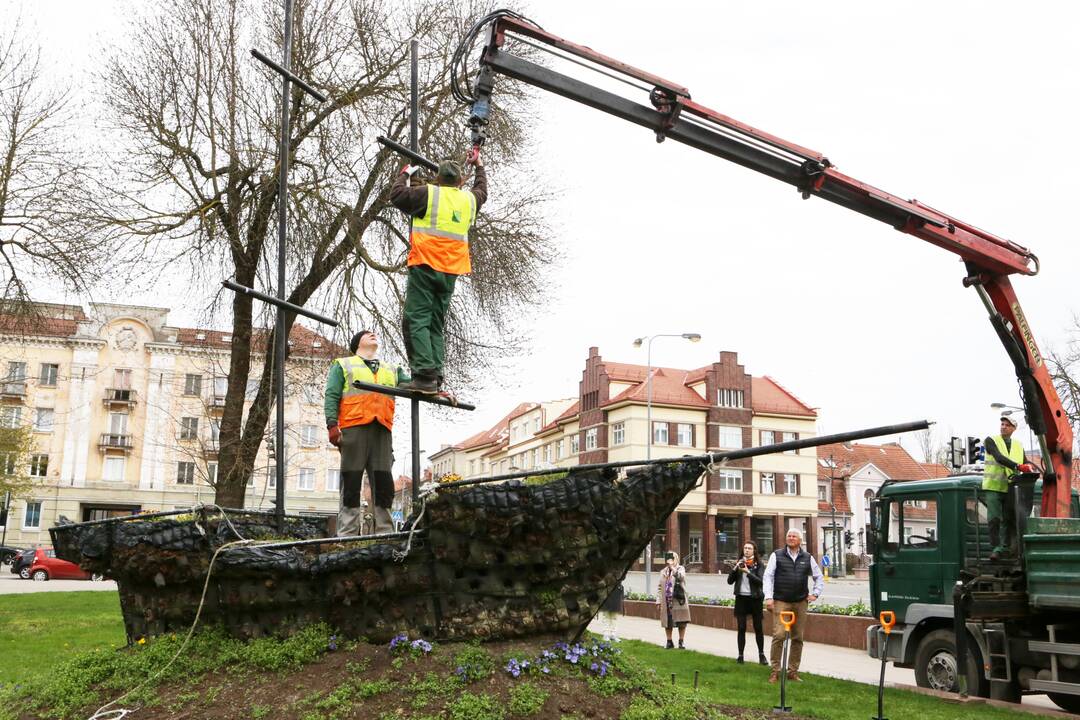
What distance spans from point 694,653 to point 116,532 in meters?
10.1

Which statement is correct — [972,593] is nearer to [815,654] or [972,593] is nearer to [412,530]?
Answer: [815,654]

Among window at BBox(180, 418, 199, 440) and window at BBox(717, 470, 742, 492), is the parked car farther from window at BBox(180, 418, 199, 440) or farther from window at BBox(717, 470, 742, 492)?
window at BBox(717, 470, 742, 492)

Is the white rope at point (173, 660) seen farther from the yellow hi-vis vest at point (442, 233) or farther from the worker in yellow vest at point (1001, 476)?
the worker in yellow vest at point (1001, 476)

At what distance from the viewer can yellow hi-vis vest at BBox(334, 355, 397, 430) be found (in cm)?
705

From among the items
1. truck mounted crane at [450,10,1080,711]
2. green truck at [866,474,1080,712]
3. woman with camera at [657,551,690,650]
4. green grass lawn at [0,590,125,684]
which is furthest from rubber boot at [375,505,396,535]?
woman with camera at [657,551,690,650]

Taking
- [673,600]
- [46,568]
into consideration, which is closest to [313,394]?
[673,600]

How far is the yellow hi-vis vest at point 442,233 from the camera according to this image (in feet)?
20.4

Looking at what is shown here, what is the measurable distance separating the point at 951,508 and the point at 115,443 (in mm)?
48509

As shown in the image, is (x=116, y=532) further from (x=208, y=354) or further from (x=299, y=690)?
(x=208, y=354)

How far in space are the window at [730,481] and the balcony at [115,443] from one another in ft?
111

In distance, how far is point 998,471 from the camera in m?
11.2

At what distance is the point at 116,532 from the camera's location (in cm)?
698

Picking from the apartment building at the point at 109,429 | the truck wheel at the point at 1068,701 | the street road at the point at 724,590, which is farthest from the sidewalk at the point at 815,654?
the apartment building at the point at 109,429

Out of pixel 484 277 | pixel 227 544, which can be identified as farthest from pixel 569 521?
pixel 484 277
